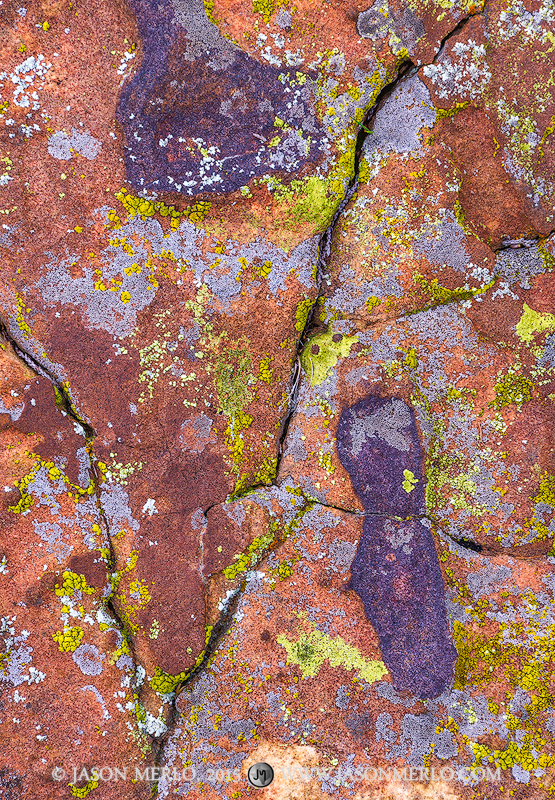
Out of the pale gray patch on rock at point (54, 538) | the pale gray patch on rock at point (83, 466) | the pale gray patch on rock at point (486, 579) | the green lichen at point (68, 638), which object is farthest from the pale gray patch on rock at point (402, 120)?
the green lichen at point (68, 638)

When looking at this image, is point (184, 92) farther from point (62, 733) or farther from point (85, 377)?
point (62, 733)

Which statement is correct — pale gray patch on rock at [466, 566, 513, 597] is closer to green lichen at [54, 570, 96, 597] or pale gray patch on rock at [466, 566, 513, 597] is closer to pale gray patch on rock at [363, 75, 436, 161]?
green lichen at [54, 570, 96, 597]

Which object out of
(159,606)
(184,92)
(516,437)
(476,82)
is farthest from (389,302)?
(159,606)

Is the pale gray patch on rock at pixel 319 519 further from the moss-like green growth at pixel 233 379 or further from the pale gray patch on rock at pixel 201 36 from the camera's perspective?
the pale gray patch on rock at pixel 201 36

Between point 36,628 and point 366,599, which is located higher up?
point 366,599

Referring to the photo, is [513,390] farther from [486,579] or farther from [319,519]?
[319,519]

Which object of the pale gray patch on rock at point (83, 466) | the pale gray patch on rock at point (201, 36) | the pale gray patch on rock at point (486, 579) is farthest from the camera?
the pale gray patch on rock at point (486, 579)
